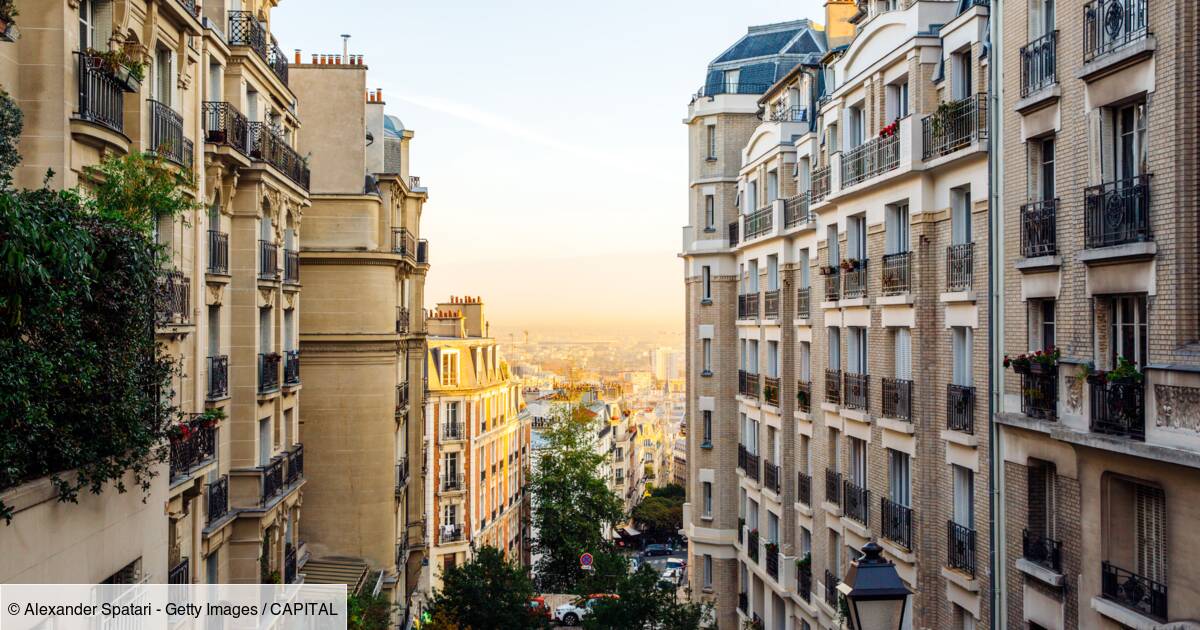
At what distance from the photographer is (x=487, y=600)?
113ft

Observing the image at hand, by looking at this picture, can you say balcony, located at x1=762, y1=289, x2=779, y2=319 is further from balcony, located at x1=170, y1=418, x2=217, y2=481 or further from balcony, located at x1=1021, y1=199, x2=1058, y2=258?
balcony, located at x1=170, y1=418, x2=217, y2=481

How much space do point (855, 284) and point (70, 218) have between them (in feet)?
59.6

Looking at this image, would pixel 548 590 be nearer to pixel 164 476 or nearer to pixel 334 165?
Result: pixel 334 165

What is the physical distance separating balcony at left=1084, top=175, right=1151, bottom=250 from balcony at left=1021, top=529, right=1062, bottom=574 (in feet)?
15.1

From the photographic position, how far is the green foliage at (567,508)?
59406mm

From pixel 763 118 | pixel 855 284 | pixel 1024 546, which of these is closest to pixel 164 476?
pixel 1024 546

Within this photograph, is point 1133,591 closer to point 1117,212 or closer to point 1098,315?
point 1098,315

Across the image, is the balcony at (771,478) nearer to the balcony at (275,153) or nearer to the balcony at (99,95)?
the balcony at (275,153)

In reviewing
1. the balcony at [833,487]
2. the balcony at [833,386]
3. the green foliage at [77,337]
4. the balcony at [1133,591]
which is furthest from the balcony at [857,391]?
the green foliage at [77,337]

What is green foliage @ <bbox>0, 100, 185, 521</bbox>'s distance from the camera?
9.70m

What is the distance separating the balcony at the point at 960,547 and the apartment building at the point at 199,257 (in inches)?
534

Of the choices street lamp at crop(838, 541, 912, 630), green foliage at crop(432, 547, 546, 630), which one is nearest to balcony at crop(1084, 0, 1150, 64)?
street lamp at crop(838, 541, 912, 630)

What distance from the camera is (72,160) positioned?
13.5 m

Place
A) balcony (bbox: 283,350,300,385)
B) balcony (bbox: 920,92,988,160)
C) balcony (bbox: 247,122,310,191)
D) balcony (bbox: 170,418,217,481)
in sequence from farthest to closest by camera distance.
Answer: balcony (bbox: 283,350,300,385), balcony (bbox: 247,122,310,191), balcony (bbox: 920,92,988,160), balcony (bbox: 170,418,217,481)
